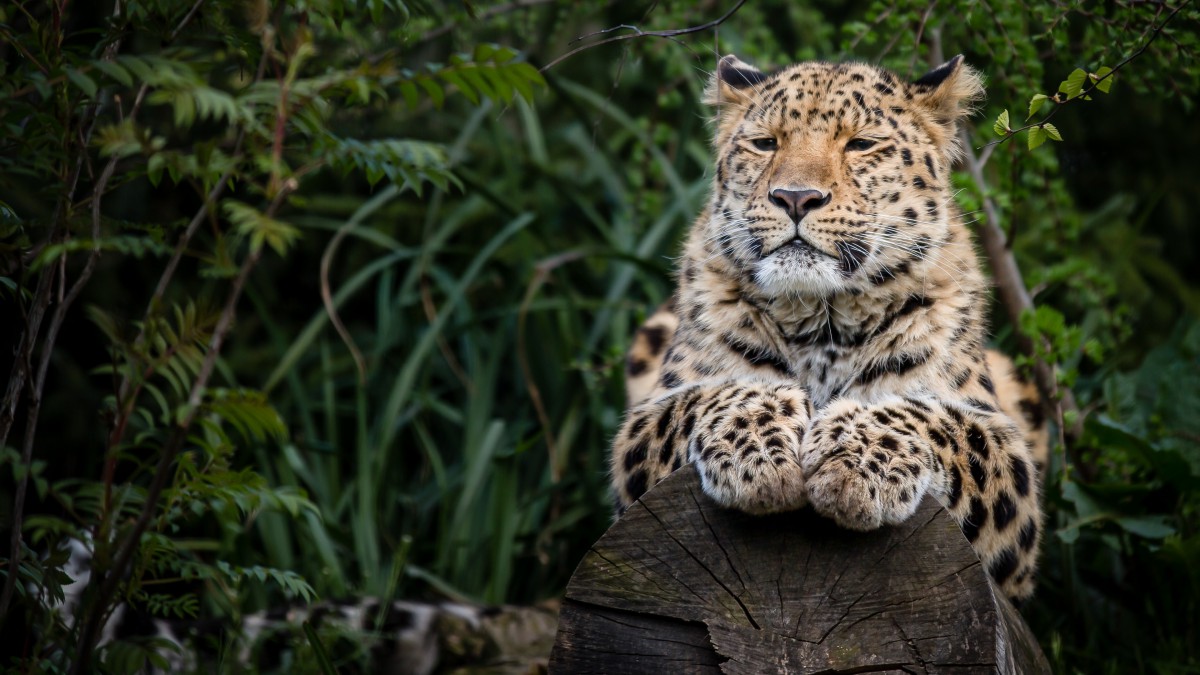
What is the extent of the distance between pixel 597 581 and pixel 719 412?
76cm

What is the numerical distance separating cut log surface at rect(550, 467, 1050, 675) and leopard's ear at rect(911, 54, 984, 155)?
6.04 ft

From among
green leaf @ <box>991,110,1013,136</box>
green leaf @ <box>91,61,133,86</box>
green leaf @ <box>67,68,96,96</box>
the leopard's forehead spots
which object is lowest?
green leaf @ <box>67,68,96,96</box>

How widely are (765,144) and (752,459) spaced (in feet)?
4.96

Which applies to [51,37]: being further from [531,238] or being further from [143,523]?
[531,238]

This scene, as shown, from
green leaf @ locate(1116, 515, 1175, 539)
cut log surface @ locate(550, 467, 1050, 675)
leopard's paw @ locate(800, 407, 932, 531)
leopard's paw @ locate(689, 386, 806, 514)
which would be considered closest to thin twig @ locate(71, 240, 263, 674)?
cut log surface @ locate(550, 467, 1050, 675)

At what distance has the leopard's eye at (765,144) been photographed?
4359 millimetres

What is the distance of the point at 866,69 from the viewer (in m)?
4.61

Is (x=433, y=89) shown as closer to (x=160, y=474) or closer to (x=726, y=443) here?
(x=160, y=474)

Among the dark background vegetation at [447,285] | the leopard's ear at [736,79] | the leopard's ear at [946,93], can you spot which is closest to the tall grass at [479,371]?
the dark background vegetation at [447,285]

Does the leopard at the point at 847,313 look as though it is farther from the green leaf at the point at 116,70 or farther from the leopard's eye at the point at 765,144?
the green leaf at the point at 116,70

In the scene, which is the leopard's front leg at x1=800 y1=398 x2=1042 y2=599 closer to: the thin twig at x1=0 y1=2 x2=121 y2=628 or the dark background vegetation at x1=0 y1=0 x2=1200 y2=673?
the dark background vegetation at x1=0 y1=0 x2=1200 y2=673

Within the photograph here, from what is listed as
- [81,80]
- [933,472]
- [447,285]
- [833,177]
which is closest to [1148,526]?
[933,472]

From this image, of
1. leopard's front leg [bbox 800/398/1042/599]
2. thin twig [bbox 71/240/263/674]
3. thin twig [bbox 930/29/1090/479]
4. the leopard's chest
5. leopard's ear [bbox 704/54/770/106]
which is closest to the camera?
thin twig [bbox 71/240/263/674]

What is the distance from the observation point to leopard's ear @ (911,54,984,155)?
4.43 m
